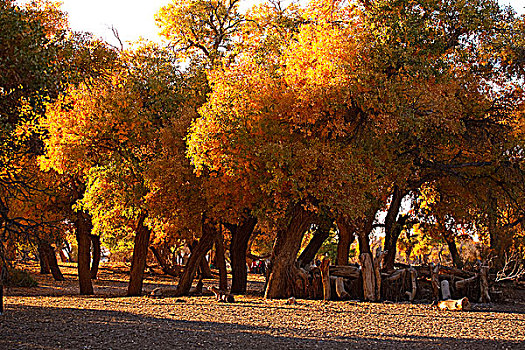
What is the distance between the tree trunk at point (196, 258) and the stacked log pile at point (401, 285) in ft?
12.5

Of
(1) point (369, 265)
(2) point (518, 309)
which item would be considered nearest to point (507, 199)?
(2) point (518, 309)

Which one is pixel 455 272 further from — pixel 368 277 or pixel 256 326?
pixel 256 326

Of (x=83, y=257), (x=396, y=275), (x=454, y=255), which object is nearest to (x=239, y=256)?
(x=83, y=257)

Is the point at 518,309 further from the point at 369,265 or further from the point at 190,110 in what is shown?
the point at 190,110

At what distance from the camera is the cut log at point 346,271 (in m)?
19.9

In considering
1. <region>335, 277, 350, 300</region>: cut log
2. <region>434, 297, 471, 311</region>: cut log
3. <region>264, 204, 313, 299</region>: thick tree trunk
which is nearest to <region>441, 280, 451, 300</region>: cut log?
<region>434, 297, 471, 311</region>: cut log

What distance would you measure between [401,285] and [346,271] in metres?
1.92

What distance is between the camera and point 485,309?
56.3 feet

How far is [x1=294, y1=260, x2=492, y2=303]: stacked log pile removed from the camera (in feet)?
63.6

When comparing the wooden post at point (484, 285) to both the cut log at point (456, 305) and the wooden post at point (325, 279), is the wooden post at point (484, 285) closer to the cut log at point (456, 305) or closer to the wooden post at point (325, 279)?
the cut log at point (456, 305)

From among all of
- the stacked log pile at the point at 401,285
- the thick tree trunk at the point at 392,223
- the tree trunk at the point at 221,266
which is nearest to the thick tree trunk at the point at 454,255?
the thick tree trunk at the point at 392,223

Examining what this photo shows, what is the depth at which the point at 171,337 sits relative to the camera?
1008cm

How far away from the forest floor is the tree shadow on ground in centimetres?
2

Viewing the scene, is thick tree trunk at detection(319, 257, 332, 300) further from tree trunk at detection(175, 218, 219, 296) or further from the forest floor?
tree trunk at detection(175, 218, 219, 296)
